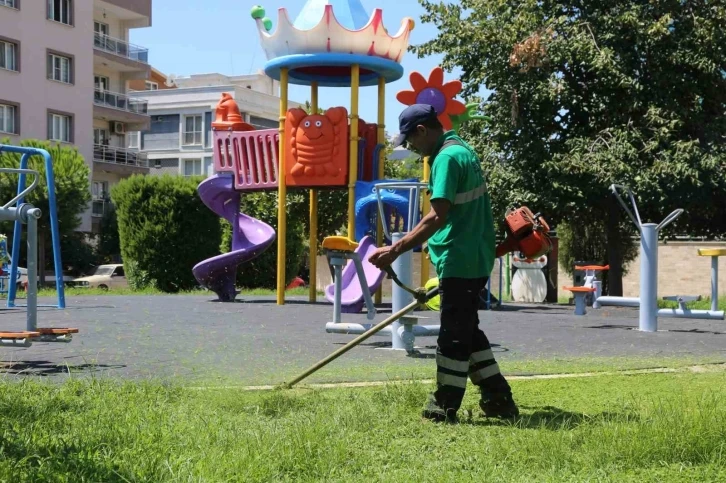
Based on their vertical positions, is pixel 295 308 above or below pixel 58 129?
below

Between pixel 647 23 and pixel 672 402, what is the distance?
1623cm

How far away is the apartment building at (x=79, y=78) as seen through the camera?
39750mm

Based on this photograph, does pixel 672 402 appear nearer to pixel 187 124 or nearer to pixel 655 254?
pixel 655 254

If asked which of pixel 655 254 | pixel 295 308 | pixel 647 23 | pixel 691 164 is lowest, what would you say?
pixel 295 308

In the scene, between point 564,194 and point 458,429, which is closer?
point 458,429

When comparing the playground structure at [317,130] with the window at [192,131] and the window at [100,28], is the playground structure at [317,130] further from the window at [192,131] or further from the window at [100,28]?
the window at [192,131]

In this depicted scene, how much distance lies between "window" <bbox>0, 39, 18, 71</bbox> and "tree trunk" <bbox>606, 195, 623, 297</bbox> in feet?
86.9

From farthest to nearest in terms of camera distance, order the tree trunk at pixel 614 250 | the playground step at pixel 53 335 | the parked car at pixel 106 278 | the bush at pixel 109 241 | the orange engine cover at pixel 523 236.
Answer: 1. the bush at pixel 109 241
2. the parked car at pixel 106 278
3. the tree trunk at pixel 614 250
4. the playground step at pixel 53 335
5. the orange engine cover at pixel 523 236

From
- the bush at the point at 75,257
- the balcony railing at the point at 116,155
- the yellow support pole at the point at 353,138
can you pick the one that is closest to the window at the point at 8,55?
the bush at the point at 75,257

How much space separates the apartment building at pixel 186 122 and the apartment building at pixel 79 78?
9.16 metres

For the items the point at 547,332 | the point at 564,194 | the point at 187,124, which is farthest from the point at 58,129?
the point at 547,332

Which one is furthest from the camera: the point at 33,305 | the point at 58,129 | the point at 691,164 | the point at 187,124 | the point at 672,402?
the point at 187,124

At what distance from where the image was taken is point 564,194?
2044 cm

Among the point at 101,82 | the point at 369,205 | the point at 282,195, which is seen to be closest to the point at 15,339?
the point at 369,205
